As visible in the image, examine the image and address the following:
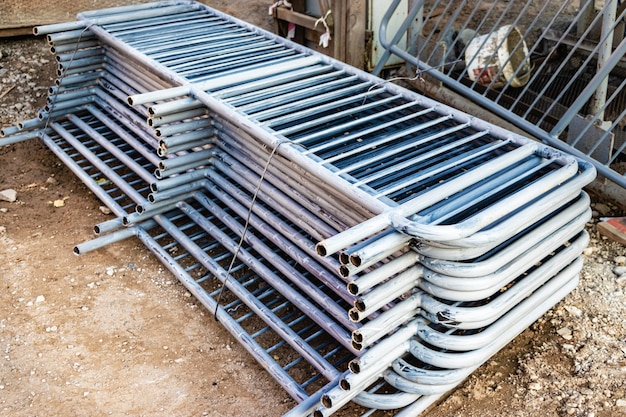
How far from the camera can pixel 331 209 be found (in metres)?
3.45

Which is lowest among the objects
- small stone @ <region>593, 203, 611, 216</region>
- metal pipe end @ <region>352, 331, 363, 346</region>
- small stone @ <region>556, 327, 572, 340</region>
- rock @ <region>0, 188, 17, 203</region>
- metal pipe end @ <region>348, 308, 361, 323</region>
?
rock @ <region>0, 188, 17, 203</region>

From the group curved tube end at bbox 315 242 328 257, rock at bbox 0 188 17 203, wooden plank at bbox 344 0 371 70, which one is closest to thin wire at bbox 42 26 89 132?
rock at bbox 0 188 17 203

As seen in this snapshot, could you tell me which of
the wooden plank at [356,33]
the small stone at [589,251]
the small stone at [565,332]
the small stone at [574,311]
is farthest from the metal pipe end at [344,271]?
the wooden plank at [356,33]

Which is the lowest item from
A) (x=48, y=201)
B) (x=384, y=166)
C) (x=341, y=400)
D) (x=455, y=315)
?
(x=48, y=201)

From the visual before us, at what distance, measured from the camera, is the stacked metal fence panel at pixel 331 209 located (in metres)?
2.96

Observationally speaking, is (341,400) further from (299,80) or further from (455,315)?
(299,80)

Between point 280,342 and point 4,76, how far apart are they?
4.81 metres

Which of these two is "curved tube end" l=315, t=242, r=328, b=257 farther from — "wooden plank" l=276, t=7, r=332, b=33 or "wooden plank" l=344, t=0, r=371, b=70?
"wooden plank" l=276, t=7, r=332, b=33

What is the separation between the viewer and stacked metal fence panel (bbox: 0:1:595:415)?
2955 mm

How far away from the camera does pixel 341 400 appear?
3002mm

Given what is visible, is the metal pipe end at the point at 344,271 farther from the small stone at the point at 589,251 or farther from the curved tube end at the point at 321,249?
the small stone at the point at 589,251

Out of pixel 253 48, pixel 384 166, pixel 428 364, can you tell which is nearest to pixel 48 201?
pixel 253 48

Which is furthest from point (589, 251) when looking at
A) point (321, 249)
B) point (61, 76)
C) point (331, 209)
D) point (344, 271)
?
point (61, 76)

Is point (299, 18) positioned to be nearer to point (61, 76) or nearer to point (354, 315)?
point (61, 76)
